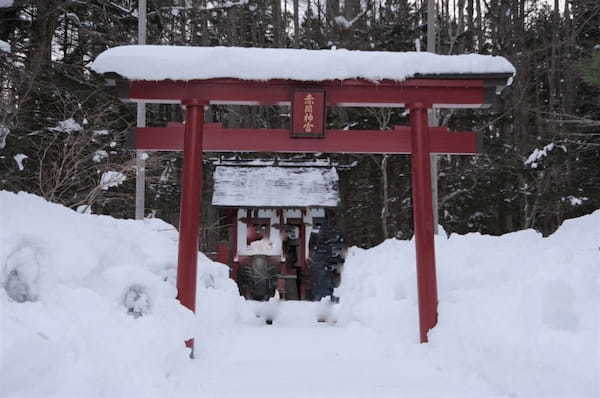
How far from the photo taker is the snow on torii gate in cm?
689

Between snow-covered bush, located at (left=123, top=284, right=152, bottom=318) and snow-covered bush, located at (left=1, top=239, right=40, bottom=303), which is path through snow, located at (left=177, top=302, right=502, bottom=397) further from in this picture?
snow-covered bush, located at (left=1, top=239, right=40, bottom=303)

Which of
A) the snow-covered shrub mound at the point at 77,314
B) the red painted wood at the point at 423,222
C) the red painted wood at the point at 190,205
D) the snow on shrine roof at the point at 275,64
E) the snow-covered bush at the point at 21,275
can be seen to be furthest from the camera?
the red painted wood at the point at 423,222

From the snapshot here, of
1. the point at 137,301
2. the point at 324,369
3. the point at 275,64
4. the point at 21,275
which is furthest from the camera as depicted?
the point at 275,64

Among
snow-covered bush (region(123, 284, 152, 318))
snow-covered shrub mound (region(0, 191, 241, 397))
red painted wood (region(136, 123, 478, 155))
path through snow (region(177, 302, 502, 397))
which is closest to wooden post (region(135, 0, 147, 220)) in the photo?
red painted wood (region(136, 123, 478, 155))

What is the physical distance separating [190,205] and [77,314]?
119 inches

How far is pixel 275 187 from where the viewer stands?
15398 millimetres

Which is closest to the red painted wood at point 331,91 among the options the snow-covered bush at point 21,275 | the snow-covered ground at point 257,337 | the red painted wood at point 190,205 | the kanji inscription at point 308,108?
the kanji inscription at point 308,108

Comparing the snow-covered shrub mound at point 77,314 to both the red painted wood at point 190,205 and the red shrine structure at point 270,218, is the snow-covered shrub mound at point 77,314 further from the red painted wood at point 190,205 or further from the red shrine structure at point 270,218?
the red shrine structure at point 270,218

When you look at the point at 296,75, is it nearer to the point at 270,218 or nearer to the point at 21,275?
the point at 21,275

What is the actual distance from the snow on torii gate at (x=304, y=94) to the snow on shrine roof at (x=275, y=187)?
734 cm

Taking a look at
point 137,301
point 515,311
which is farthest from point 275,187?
point 515,311

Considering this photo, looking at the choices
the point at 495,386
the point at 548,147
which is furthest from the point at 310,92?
the point at 548,147

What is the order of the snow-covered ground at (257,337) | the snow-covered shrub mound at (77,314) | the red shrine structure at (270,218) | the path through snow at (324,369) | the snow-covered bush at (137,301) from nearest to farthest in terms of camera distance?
the snow-covered shrub mound at (77,314) → the snow-covered ground at (257,337) → the path through snow at (324,369) → the snow-covered bush at (137,301) → the red shrine structure at (270,218)

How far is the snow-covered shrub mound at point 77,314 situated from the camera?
11.0ft
